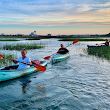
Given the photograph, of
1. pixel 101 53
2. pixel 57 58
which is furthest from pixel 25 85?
pixel 101 53

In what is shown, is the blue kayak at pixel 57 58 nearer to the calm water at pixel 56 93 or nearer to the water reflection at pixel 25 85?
the calm water at pixel 56 93

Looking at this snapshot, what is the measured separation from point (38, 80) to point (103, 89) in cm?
352

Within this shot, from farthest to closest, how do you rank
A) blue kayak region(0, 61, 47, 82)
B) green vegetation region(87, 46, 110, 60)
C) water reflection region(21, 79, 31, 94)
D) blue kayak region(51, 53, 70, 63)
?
green vegetation region(87, 46, 110, 60)
blue kayak region(51, 53, 70, 63)
blue kayak region(0, 61, 47, 82)
water reflection region(21, 79, 31, 94)

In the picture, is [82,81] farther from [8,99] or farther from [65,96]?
[8,99]

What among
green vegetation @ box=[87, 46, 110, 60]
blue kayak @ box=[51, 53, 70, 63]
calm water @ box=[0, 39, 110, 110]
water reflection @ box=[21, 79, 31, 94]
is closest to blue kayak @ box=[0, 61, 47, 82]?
calm water @ box=[0, 39, 110, 110]

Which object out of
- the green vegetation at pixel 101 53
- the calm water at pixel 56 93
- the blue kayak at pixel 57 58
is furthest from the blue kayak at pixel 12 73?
the green vegetation at pixel 101 53

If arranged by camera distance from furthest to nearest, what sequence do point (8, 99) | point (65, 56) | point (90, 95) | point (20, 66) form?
point (65, 56)
point (20, 66)
point (90, 95)
point (8, 99)

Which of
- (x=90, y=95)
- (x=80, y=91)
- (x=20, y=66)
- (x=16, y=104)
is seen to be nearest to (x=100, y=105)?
(x=90, y=95)

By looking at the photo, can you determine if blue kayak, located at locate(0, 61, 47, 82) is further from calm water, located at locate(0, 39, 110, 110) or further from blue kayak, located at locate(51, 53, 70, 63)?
blue kayak, located at locate(51, 53, 70, 63)

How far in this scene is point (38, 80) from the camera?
7.82 metres

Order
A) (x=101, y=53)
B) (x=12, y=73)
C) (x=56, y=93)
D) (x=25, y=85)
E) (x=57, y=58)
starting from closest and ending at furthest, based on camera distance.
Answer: (x=56, y=93) < (x=25, y=85) < (x=12, y=73) < (x=57, y=58) < (x=101, y=53)

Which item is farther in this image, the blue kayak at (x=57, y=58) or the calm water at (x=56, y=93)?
the blue kayak at (x=57, y=58)

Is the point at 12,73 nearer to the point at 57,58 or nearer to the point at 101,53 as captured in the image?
the point at 57,58

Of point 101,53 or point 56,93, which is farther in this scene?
point 101,53
